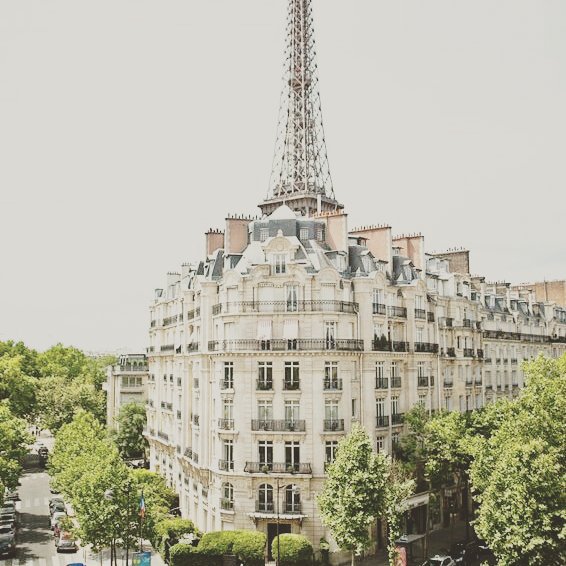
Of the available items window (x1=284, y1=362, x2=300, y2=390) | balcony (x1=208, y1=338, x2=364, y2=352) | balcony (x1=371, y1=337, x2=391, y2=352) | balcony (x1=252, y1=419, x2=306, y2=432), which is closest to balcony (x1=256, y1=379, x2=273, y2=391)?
window (x1=284, y1=362, x2=300, y2=390)

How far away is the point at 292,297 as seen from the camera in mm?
40094

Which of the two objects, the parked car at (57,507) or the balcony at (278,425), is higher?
the balcony at (278,425)

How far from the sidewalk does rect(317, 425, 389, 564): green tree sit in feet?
16.5

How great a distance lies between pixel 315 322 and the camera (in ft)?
131

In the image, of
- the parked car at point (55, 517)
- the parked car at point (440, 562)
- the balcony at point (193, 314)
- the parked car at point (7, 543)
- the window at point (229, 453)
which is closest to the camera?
the parked car at point (440, 562)

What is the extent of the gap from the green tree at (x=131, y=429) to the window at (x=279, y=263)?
118 feet

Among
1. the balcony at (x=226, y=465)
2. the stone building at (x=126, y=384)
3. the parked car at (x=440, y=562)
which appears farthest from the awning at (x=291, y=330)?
the stone building at (x=126, y=384)

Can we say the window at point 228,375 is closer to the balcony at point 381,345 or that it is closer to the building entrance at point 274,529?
the building entrance at point 274,529

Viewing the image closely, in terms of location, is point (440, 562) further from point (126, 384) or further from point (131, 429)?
A: point (126, 384)

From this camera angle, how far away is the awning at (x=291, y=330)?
3975 centimetres

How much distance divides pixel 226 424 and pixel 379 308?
12206mm

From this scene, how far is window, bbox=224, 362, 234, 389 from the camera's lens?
4066cm

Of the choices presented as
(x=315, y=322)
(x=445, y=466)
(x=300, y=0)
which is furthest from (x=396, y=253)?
(x=300, y=0)

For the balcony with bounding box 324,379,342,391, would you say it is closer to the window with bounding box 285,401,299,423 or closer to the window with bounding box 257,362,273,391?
the window with bounding box 285,401,299,423
